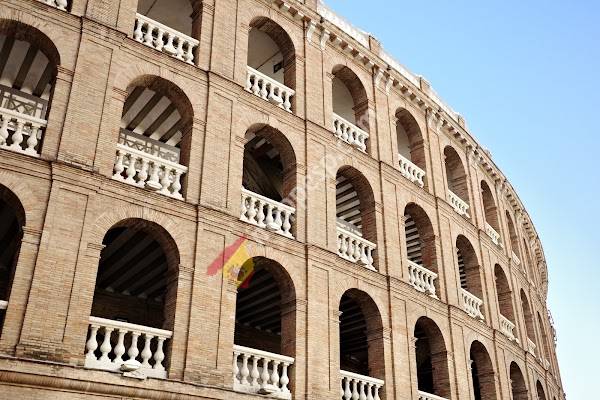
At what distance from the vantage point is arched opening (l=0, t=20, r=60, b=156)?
39.0 ft

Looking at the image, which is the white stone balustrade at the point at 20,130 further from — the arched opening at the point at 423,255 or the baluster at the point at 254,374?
the arched opening at the point at 423,255

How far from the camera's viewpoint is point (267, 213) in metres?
15.3

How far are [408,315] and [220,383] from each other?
6669mm

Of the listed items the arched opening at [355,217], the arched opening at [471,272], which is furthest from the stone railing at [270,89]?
the arched opening at [471,272]

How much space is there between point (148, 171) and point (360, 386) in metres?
7.54

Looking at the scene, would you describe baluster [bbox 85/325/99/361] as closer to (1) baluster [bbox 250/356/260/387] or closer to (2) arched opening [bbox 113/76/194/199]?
(2) arched opening [bbox 113/76/194/199]

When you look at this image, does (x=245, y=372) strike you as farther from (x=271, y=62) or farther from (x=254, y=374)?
(x=271, y=62)

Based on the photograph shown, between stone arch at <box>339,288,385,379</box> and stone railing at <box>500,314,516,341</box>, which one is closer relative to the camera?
stone arch at <box>339,288,385,379</box>

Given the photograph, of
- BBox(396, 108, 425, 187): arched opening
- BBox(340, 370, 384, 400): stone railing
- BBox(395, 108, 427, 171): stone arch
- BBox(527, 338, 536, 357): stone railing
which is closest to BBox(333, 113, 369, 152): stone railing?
BBox(396, 108, 425, 187): arched opening

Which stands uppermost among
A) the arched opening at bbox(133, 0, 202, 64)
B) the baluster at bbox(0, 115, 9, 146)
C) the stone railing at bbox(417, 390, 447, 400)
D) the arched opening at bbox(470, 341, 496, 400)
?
the arched opening at bbox(133, 0, 202, 64)

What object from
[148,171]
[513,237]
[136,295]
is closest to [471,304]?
[513,237]

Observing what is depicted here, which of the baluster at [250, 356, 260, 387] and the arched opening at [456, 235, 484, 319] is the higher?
the arched opening at [456, 235, 484, 319]

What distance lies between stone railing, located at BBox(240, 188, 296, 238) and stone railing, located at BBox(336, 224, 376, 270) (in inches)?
68.0

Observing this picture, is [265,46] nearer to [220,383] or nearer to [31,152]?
[31,152]
